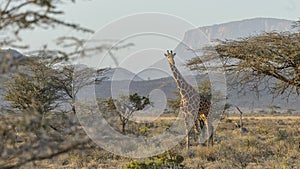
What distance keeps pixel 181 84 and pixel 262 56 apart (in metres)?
3.81

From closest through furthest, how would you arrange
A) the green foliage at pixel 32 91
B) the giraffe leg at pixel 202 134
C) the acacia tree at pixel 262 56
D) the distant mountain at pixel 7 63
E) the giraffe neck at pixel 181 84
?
the distant mountain at pixel 7 63
the acacia tree at pixel 262 56
the green foliage at pixel 32 91
the giraffe neck at pixel 181 84
the giraffe leg at pixel 202 134

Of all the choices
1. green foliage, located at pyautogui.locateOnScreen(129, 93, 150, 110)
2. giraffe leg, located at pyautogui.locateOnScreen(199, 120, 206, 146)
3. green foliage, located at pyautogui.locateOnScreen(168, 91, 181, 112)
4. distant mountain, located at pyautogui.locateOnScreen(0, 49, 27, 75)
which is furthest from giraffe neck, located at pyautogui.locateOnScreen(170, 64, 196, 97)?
distant mountain, located at pyautogui.locateOnScreen(0, 49, 27, 75)

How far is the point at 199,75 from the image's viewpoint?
12.8 m

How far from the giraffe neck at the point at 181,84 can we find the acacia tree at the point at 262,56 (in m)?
2.00

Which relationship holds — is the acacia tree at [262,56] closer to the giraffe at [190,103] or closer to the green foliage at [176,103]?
the giraffe at [190,103]

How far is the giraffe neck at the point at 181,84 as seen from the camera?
1390cm

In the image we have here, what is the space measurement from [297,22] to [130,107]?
12755 mm

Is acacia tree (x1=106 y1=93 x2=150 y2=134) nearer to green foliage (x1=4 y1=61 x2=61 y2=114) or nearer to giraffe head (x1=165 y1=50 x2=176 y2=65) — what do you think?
green foliage (x1=4 y1=61 x2=61 y2=114)

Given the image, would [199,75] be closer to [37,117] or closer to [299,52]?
[299,52]

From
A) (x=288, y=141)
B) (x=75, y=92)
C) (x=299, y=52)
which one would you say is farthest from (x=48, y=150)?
(x=75, y=92)

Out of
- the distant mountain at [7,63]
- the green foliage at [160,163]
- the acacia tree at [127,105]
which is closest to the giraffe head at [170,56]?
the green foliage at [160,163]

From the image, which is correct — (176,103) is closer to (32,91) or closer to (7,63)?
(32,91)

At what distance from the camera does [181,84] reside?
552 inches

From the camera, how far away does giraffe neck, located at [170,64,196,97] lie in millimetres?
13898
